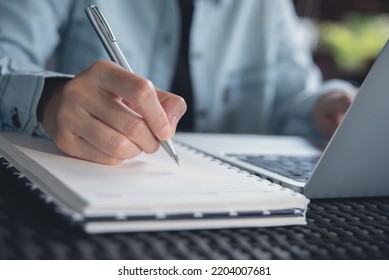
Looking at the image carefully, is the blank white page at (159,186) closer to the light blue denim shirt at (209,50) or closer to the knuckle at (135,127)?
the knuckle at (135,127)

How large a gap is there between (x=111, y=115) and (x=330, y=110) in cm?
54

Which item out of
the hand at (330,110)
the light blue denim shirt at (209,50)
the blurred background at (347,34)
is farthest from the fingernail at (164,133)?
the blurred background at (347,34)

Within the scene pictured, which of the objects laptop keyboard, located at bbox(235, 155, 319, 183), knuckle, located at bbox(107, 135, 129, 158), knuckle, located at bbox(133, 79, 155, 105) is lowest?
laptop keyboard, located at bbox(235, 155, 319, 183)

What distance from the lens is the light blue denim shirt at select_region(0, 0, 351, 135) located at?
88cm

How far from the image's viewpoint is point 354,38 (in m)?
2.60

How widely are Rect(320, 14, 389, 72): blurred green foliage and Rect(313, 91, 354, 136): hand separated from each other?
1719mm

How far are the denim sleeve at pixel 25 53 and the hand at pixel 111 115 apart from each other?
103 millimetres

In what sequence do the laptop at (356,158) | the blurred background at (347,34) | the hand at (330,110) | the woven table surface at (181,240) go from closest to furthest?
the woven table surface at (181,240), the laptop at (356,158), the hand at (330,110), the blurred background at (347,34)

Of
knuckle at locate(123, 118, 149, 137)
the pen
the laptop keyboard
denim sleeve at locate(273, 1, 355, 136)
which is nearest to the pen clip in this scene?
the pen

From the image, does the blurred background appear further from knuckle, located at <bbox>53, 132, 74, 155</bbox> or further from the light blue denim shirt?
knuckle, located at <bbox>53, 132, 74, 155</bbox>

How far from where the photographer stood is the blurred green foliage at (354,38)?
8.50 feet

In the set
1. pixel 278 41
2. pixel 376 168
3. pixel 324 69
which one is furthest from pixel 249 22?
pixel 324 69

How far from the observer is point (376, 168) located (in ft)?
1.63

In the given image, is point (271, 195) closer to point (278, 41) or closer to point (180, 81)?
point (180, 81)
